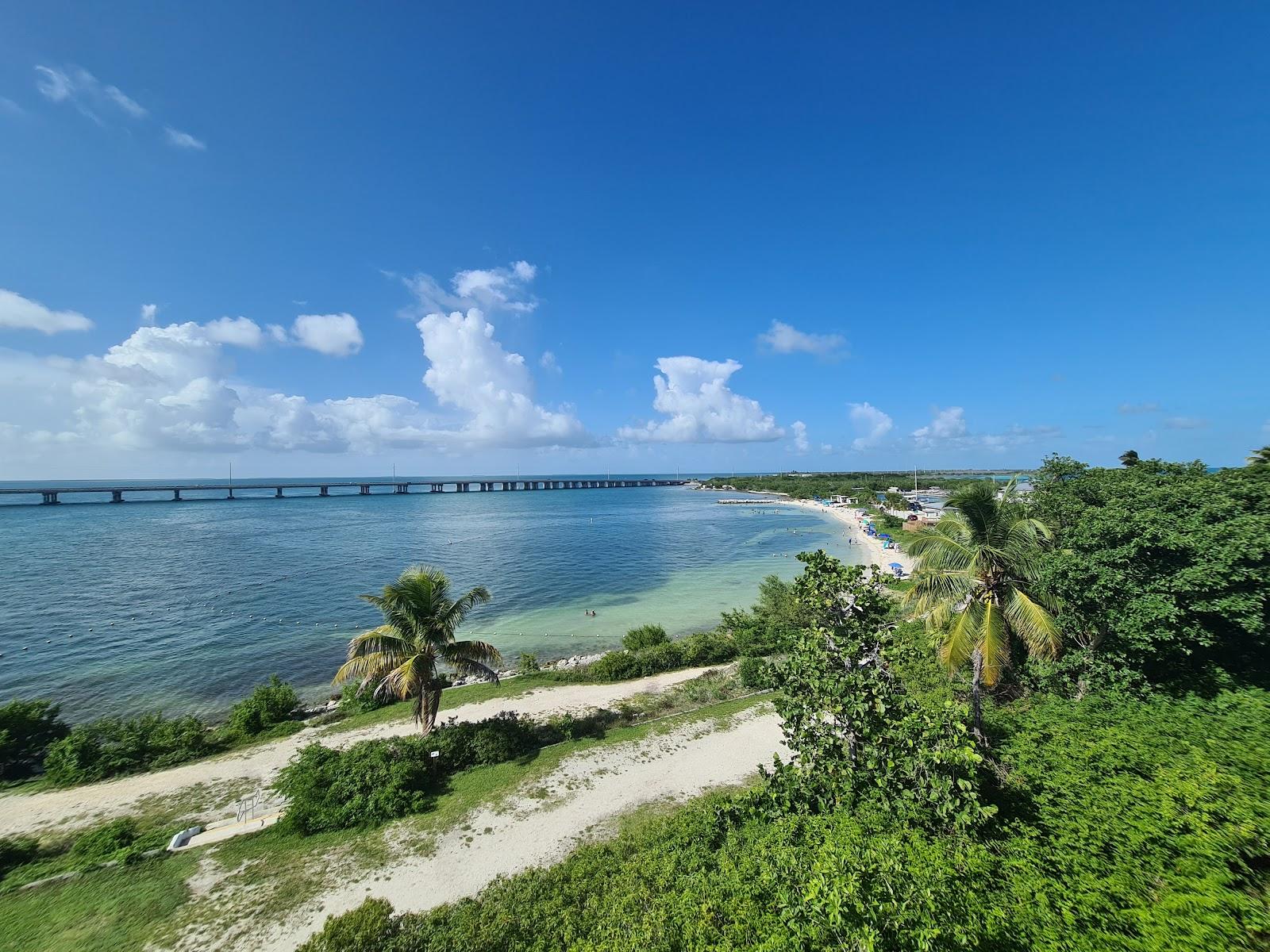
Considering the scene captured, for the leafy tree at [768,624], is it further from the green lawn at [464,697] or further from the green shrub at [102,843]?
the green shrub at [102,843]

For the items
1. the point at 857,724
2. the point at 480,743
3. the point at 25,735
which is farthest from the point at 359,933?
the point at 25,735

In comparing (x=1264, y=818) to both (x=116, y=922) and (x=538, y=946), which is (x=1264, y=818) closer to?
(x=538, y=946)

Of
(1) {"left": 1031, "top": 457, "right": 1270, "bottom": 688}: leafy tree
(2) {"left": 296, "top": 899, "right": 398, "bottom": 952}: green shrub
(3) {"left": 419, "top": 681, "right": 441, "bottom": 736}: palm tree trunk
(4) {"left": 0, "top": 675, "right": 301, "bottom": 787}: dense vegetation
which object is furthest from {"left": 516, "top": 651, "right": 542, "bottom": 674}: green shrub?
(1) {"left": 1031, "top": 457, "right": 1270, "bottom": 688}: leafy tree

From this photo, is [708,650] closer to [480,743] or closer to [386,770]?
[480,743]

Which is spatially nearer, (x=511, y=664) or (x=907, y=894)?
(x=907, y=894)

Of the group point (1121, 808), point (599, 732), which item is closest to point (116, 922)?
point (599, 732)

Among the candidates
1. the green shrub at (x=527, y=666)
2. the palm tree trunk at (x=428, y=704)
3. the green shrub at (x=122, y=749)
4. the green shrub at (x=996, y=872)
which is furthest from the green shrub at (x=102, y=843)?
the green shrub at (x=527, y=666)
